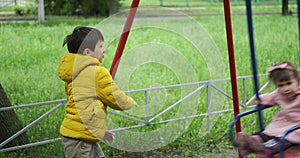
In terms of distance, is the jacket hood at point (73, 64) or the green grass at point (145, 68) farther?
the green grass at point (145, 68)

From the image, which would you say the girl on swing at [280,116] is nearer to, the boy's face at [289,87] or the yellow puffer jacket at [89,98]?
the boy's face at [289,87]

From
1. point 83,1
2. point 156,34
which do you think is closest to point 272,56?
point 156,34

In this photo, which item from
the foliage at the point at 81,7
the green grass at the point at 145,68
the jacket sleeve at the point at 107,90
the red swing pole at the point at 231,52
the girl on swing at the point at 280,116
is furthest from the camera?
the foliage at the point at 81,7

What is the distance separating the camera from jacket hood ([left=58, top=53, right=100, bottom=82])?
3986 millimetres

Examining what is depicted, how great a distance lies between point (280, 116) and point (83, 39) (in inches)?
56.1

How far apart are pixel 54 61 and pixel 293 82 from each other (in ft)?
24.5

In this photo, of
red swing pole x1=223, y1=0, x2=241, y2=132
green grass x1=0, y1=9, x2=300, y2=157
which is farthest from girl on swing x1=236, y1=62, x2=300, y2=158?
green grass x1=0, y1=9, x2=300, y2=157

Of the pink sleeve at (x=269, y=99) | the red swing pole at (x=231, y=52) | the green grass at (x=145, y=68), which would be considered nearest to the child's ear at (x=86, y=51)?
the red swing pole at (x=231, y=52)

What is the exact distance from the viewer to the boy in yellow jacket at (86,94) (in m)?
3.94

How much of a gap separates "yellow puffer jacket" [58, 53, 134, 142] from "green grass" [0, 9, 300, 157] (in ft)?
4.79

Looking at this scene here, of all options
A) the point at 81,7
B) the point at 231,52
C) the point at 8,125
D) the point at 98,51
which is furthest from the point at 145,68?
the point at 81,7

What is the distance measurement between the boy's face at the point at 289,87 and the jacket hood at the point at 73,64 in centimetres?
123

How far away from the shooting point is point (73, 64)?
13.3 feet

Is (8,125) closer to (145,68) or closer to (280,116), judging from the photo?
(280,116)
